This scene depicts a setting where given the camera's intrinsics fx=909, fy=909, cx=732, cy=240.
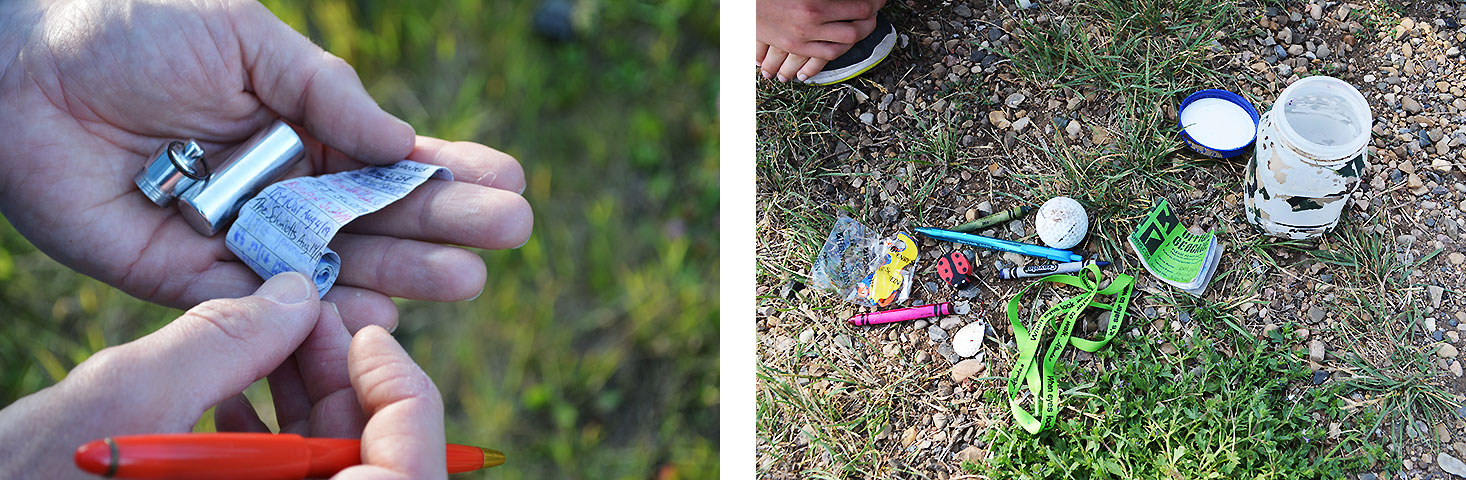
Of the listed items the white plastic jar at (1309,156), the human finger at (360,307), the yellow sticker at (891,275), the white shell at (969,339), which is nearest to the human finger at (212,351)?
the human finger at (360,307)

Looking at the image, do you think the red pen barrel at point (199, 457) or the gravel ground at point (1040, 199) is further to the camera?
the gravel ground at point (1040, 199)

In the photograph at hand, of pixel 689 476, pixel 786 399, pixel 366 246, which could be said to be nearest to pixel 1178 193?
pixel 786 399

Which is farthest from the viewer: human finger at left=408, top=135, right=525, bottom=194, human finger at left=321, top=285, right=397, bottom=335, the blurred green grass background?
the blurred green grass background

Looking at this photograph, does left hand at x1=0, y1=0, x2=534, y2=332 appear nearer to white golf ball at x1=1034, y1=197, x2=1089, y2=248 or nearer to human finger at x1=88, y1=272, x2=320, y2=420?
human finger at x1=88, y1=272, x2=320, y2=420

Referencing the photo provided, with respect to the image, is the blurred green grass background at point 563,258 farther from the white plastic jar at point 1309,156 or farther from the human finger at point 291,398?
the white plastic jar at point 1309,156

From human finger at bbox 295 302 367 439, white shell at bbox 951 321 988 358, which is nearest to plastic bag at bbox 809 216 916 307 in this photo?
white shell at bbox 951 321 988 358

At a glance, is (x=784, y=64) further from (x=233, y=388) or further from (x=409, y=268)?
(x=233, y=388)
